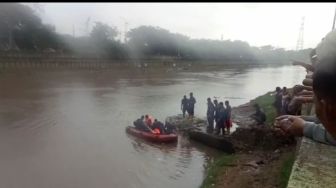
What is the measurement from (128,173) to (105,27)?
207 ft

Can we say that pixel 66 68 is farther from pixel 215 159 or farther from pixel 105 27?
pixel 215 159

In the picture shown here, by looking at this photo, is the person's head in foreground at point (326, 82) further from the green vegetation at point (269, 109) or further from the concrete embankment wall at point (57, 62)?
the concrete embankment wall at point (57, 62)

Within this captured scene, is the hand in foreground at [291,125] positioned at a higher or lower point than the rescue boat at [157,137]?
higher

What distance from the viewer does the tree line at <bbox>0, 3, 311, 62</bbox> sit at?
5256 cm

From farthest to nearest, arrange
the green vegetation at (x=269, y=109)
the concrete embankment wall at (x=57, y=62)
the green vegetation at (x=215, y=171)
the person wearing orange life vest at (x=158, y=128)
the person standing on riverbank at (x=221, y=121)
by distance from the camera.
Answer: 1. the concrete embankment wall at (x=57, y=62)
2. the green vegetation at (x=269, y=109)
3. the person wearing orange life vest at (x=158, y=128)
4. the person standing on riverbank at (x=221, y=121)
5. the green vegetation at (x=215, y=171)

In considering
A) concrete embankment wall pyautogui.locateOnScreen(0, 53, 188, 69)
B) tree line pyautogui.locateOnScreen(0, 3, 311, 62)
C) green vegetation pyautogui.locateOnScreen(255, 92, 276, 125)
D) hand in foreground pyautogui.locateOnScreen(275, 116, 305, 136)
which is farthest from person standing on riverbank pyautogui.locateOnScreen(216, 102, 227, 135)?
concrete embankment wall pyautogui.locateOnScreen(0, 53, 188, 69)

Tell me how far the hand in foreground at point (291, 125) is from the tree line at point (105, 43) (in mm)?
33057

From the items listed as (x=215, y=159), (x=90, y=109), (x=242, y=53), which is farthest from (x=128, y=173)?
(x=242, y=53)

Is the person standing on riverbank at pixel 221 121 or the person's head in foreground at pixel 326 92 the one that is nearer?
the person's head in foreground at pixel 326 92

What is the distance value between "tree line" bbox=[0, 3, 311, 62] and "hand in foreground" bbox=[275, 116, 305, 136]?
108ft

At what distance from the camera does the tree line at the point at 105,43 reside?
52562 mm

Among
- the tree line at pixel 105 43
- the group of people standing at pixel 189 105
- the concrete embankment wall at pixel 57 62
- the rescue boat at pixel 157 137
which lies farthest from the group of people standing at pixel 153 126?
the concrete embankment wall at pixel 57 62

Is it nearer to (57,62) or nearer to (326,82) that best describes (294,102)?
(326,82)

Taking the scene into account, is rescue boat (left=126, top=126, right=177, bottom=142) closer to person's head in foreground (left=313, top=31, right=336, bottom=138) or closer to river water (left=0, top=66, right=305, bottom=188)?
river water (left=0, top=66, right=305, bottom=188)
